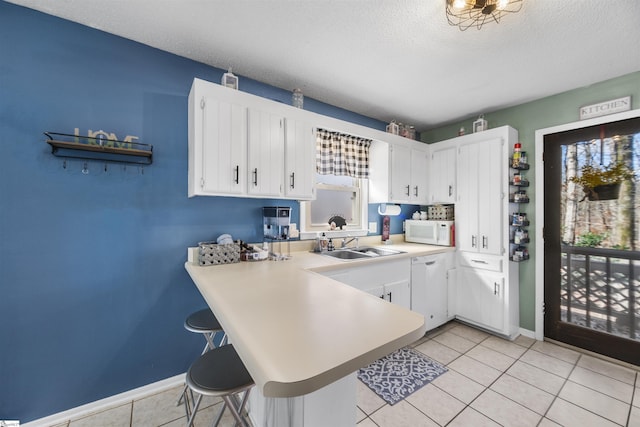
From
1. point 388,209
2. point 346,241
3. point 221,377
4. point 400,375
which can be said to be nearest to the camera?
point 221,377

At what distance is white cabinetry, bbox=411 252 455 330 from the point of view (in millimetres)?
2713

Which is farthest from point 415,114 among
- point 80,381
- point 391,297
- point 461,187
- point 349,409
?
point 80,381

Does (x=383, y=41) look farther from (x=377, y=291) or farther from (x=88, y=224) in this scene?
(x=88, y=224)

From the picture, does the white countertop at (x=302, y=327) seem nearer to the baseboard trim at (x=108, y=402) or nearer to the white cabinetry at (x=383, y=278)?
the white cabinetry at (x=383, y=278)

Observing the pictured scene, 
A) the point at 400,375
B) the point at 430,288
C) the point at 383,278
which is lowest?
the point at 400,375

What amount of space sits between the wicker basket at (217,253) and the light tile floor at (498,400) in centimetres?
102

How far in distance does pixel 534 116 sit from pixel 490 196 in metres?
1.01

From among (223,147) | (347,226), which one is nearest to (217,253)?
(223,147)

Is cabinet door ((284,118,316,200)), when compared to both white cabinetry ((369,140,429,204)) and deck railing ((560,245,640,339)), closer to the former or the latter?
white cabinetry ((369,140,429,204))

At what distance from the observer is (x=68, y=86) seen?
168 centimetres

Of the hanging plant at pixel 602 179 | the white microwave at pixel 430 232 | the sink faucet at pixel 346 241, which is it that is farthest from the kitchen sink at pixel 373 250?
the hanging plant at pixel 602 179

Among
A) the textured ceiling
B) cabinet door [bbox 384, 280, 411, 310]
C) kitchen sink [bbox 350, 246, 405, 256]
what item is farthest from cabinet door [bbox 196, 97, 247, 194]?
cabinet door [bbox 384, 280, 411, 310]

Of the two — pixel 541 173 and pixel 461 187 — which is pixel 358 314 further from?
pixel 541 173

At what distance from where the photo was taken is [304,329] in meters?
0.88
